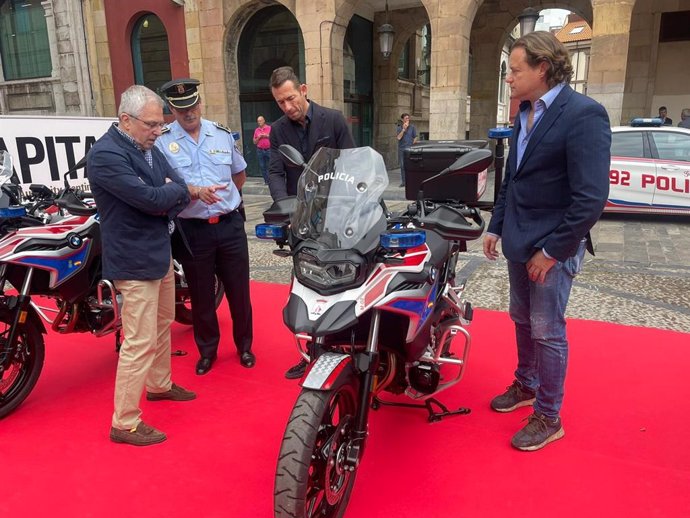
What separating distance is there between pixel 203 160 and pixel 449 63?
366 inches

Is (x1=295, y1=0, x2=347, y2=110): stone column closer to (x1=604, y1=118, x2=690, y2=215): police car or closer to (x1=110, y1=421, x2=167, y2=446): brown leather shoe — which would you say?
(x1=604, y1=118, x2=690, y2=215): police car

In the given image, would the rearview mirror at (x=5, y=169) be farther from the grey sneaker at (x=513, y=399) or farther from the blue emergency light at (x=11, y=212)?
the grey sneaker at (x=513, y=399)

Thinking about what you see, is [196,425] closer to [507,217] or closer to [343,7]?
[507,217]

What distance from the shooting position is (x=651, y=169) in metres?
7.72

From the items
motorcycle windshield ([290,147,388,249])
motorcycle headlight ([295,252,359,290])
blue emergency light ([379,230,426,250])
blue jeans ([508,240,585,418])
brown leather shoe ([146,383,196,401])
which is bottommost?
brown leather shoe ([146,383,196,401])

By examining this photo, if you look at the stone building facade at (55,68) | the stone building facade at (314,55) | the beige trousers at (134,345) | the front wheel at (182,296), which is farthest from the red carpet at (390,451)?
the stone building facade at (55,68)

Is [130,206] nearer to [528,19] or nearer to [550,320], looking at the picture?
[550,320]

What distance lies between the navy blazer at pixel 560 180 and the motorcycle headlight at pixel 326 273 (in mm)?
938

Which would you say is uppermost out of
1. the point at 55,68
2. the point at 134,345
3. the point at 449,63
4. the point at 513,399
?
the point at 55,68

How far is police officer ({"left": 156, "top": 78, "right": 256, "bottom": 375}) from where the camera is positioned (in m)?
3.15

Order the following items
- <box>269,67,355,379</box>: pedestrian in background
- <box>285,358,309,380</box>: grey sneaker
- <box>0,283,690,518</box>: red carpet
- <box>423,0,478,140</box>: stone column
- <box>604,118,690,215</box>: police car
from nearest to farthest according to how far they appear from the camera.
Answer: <box>0,283,690,518</box>: red carpet < <box>285,358,309,380</box>: grey sneaker < <box>269,67,355,379</box>: pedestrian in background < <box>604,118,690,215</box>: police car < <box>423,0,478,140</box>: stone column

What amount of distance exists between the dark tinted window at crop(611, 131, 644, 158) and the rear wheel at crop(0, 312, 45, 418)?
800 cm

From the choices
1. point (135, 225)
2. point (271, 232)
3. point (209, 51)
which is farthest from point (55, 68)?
point (271, 232)

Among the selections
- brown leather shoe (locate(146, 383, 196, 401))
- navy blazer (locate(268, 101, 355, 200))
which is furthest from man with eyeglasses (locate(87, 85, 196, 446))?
→ navy blazer (locate(268, 101, 355, 200))
